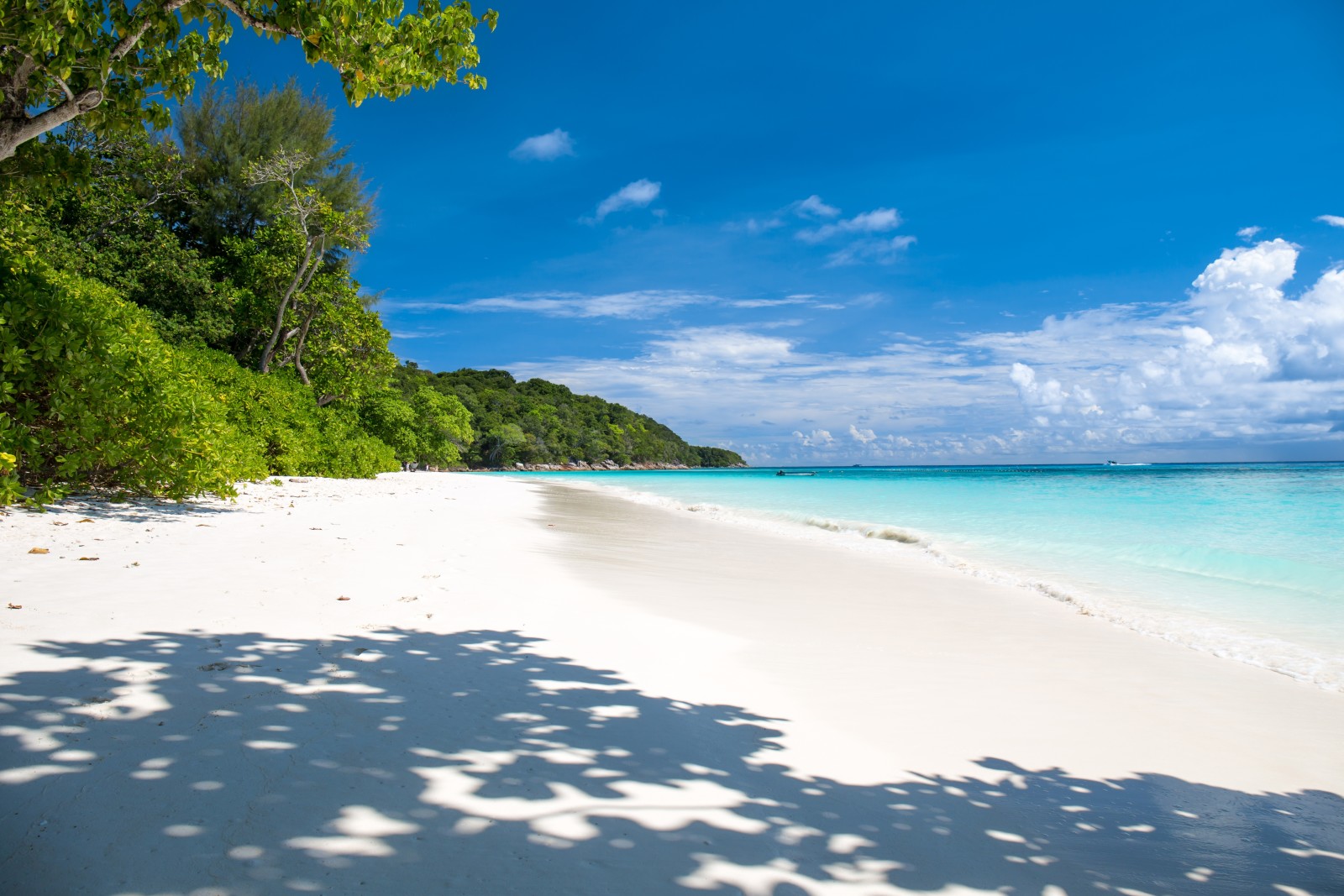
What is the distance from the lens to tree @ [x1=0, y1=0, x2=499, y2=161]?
5.39m

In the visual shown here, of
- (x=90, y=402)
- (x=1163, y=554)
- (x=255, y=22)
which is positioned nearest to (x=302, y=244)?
(x=90, y=402)

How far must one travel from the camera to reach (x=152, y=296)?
17656 mm

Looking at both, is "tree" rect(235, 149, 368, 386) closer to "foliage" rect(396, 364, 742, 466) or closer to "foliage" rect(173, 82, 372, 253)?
"foliage" rect(173, 82, 372, 253)

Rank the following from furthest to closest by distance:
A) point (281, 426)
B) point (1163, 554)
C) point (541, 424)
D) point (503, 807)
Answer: point (541, 424), point (281, 426), point (1163, 554), point (503, 807)

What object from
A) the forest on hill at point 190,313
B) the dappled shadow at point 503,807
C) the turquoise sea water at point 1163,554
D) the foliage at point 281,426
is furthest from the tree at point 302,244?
the dappled shadow at point 503,807

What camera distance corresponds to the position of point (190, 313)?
738 inches

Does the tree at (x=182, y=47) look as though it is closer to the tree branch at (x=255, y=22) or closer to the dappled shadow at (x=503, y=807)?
the tree branch at (x=255, y=22)

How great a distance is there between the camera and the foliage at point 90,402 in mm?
7168

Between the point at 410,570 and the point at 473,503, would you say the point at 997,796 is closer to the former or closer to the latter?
the point at 410,570

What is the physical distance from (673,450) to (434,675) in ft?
497

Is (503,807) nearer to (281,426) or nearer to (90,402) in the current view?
A: (90,402)

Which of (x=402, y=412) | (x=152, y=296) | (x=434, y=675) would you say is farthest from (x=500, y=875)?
(x=402, y=412)

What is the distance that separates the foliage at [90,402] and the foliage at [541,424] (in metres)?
64.9

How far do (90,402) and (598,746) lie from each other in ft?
27.2
